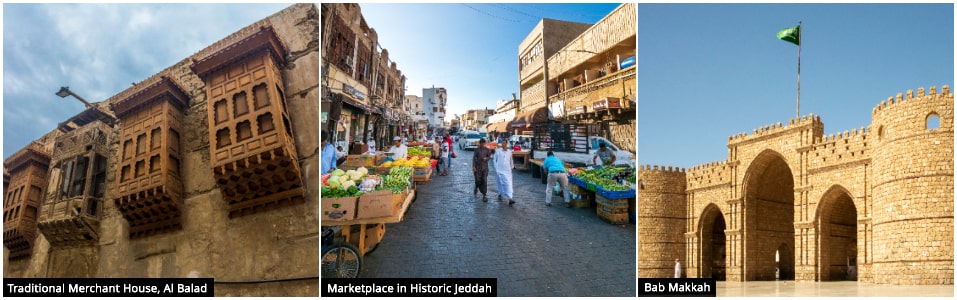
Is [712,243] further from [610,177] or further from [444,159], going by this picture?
[610,177]

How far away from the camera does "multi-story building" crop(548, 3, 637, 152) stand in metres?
5.42

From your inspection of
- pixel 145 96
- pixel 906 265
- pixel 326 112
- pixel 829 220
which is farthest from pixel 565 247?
pixel 829 220

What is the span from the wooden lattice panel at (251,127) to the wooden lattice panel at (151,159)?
1.66ft

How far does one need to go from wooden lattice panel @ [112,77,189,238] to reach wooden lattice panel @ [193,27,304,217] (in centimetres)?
51

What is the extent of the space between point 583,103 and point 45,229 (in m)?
6.59

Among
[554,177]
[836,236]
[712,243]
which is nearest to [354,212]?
[554,177]

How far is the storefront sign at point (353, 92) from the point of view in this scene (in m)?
4.83

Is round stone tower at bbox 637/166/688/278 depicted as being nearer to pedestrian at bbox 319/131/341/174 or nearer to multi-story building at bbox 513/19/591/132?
multi-story building at bbox 513/19/591/132

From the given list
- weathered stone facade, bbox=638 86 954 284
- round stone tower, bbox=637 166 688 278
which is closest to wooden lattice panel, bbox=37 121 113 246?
weathered stone facade, bbox=638 86 954 284

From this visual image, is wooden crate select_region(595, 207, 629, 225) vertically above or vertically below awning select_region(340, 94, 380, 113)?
below

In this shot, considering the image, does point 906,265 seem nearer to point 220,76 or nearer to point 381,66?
point 381,66

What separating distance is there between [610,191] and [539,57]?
2.03m
